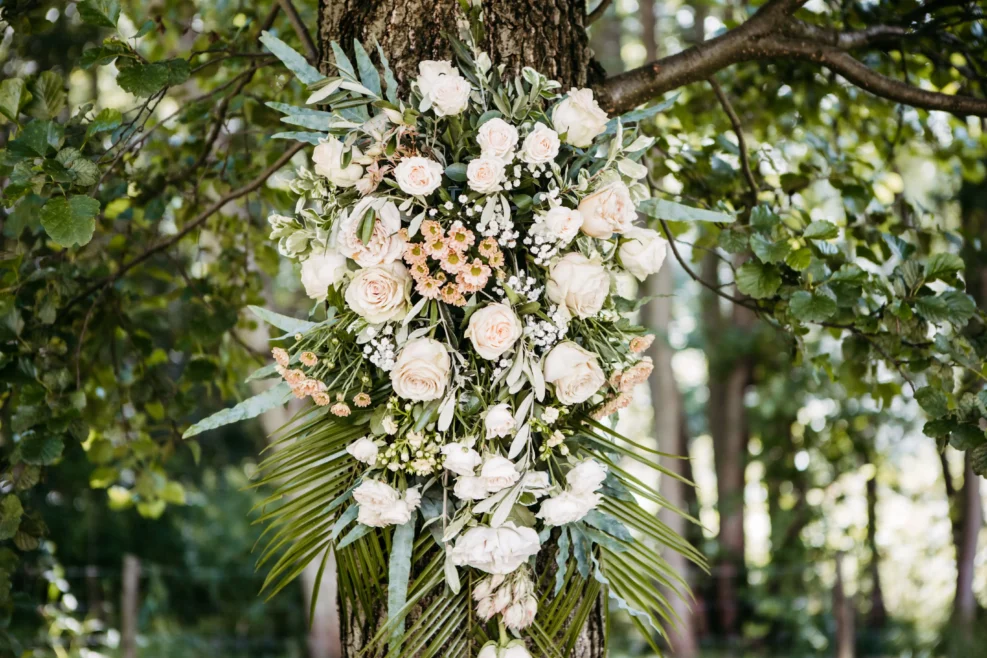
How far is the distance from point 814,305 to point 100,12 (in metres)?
1.51

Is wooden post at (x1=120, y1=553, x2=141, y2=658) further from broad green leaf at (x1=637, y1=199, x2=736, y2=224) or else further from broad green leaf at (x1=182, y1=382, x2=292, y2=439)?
broad green leaf at (x1=637, y1=199, x2=736, y2=224)

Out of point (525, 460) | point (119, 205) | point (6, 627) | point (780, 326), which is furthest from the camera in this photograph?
point (119, 205)

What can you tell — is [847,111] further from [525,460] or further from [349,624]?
[349,624]

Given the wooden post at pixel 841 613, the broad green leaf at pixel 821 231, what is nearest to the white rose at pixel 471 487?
the broad green leaf at pixel 821 231

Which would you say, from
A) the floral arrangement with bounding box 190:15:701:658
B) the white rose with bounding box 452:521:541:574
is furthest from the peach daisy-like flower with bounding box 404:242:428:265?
the white rose with bounding box 452:521:541:574

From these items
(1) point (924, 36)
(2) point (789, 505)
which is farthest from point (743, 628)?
(1) point (924, 36)

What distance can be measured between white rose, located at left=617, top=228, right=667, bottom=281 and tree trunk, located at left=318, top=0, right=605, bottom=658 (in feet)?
1.19

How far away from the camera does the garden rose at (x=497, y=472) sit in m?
1.22

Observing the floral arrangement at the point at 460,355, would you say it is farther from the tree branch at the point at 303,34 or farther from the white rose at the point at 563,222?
the tree branch at the point at 303,34

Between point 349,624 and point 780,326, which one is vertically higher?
point 780,326

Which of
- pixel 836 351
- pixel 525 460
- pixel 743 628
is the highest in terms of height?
pixel 836 351

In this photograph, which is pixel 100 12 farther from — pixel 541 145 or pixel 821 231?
pixel 821 231

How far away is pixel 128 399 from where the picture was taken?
242cm

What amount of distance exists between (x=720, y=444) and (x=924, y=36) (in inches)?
205
